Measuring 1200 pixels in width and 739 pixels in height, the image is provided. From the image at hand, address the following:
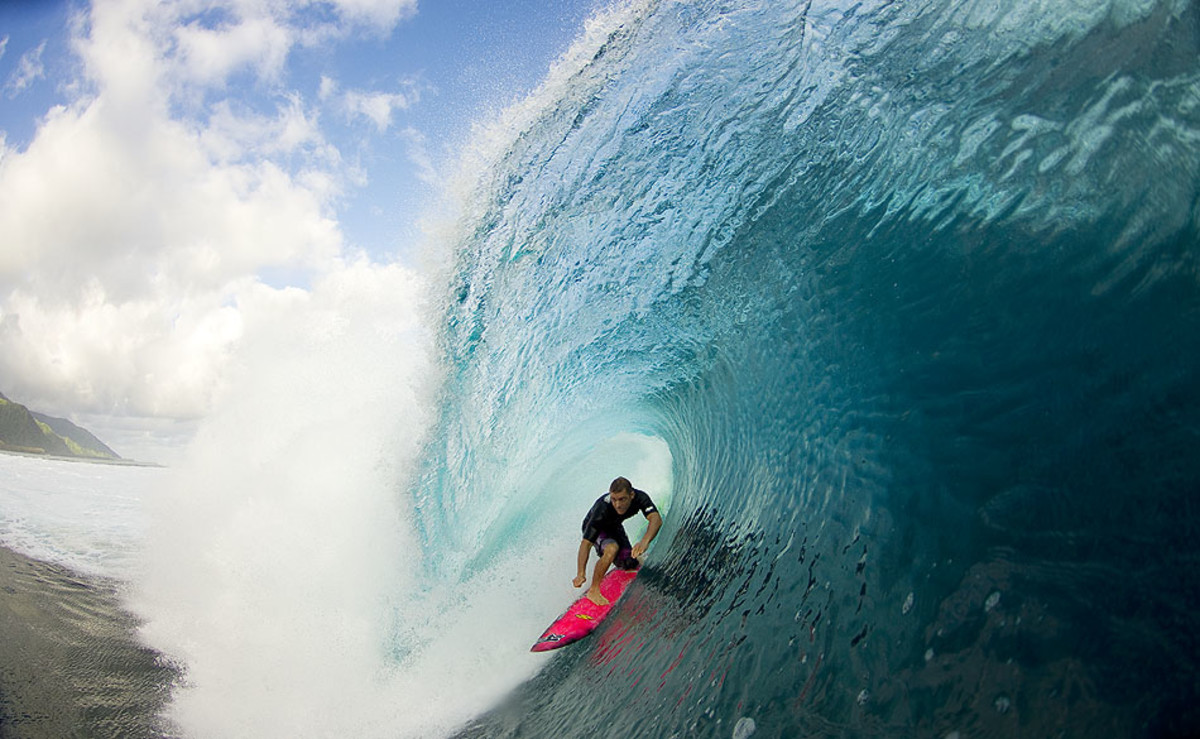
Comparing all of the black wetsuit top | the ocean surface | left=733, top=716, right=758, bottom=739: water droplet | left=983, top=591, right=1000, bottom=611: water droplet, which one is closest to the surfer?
the black wetsuit top

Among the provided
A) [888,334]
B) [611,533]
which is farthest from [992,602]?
[611,533]

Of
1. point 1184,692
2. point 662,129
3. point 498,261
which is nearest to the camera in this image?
point 1184,692

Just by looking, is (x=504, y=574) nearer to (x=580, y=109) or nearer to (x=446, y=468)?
(x=446, y=468)

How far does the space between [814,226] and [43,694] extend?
6.89m

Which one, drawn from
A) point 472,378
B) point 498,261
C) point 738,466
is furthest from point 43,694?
point 738,466

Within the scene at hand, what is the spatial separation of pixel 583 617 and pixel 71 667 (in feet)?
14.9

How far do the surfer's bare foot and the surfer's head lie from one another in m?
0.83

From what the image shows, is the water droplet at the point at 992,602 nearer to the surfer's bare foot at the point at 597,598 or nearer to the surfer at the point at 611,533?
the surfer at the point at 611,533

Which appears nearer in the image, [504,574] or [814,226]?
[814,226]

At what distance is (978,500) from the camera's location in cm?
227

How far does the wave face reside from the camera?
1896 millimetres

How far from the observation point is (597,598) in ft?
18.1

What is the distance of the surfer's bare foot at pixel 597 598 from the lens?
5.48m

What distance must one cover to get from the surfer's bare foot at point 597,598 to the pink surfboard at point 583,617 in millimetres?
33
